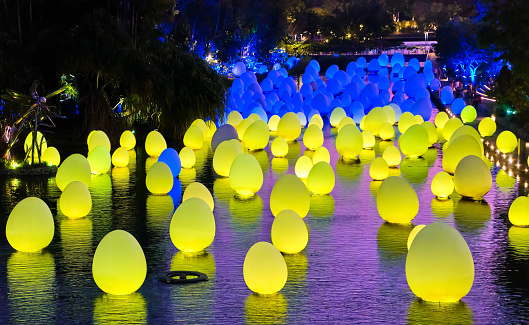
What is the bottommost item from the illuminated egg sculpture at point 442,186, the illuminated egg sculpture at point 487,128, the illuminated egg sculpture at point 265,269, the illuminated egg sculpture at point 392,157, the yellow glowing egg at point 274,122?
the illuminated egg sculpture at point 265,269

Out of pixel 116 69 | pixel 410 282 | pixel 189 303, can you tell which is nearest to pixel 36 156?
pixel 116 69

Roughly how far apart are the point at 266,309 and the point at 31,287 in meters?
3.11

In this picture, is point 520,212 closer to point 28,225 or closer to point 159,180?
point 159,180

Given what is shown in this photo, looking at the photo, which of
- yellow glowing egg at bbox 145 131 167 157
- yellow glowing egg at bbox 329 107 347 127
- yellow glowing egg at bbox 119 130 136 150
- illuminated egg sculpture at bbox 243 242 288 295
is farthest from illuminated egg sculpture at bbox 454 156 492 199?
yellow glowing egg at bbox 329 107 347 127

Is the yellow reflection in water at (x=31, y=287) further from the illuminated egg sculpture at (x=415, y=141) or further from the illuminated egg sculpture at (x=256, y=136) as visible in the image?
the illuminated egg sculpture at (x=415, y=141)

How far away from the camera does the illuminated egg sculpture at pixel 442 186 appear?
15655 mm

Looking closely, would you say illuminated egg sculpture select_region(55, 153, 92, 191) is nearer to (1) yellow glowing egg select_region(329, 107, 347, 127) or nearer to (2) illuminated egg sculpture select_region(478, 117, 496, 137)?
(1) yellow glowing egg select_region(329, 107, 347, 127)

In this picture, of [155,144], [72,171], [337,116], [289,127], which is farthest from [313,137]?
[72,171]

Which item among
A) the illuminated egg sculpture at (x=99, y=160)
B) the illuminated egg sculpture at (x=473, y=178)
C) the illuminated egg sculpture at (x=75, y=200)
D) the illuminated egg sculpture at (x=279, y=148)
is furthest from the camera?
the illuminated egg sculpture at (x=279, y=148)

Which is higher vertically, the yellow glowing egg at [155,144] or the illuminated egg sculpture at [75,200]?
the yellow glowing egg at [155,144]

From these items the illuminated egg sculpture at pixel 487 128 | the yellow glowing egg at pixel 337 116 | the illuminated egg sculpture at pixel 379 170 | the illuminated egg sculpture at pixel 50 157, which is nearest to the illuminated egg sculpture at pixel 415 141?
the illuminated egg sculpture at pixel 379 170

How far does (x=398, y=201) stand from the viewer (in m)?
13.4

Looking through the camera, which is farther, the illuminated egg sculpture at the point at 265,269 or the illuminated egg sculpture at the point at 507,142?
the illuminated egg sculpture at the point at 507,142

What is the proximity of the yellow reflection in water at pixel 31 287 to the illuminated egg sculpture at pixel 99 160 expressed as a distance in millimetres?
6768
